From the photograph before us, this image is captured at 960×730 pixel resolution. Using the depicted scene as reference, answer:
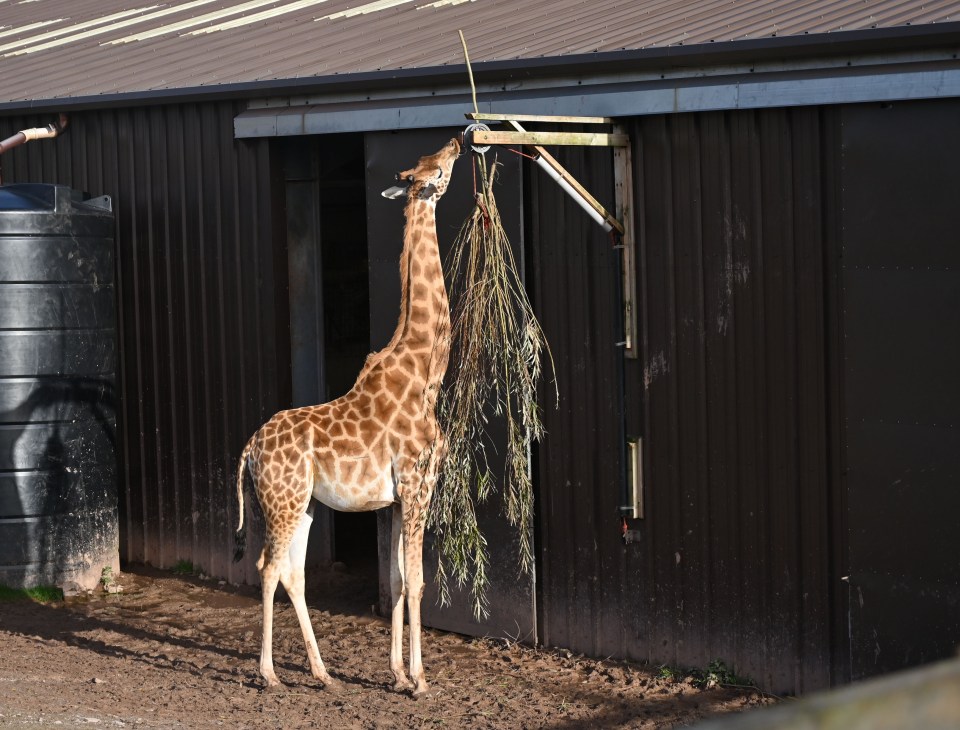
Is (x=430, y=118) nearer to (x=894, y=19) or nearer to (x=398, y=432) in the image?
(x=398, y=432)

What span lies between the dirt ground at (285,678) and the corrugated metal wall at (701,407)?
356 millimetres

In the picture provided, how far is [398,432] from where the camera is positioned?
7.01 m

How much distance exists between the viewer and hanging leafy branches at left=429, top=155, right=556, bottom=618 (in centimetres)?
673

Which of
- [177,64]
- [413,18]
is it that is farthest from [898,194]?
[177,64]

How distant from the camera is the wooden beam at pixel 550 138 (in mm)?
6180

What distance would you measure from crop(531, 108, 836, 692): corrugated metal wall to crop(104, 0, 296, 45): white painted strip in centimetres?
561

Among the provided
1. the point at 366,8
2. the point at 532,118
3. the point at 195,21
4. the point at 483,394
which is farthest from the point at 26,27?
the point at 532,118

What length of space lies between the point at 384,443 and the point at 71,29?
8.59m

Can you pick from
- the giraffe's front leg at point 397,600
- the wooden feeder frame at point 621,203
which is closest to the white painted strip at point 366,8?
the wooden feeder frame at point 621,203

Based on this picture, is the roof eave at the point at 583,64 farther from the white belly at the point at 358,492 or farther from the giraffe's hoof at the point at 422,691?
the giraffe's hoof at the point at 422,691

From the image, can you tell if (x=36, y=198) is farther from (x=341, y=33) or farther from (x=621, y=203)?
(x=621, y=203)

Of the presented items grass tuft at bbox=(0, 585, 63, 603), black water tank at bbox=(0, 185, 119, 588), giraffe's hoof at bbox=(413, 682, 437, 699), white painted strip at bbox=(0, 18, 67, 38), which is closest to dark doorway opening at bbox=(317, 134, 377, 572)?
A: black water tank at bbox=(0, 185, 119, 588)

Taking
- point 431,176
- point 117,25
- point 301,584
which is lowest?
point 301,584

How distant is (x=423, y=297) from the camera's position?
6918 millimetres
